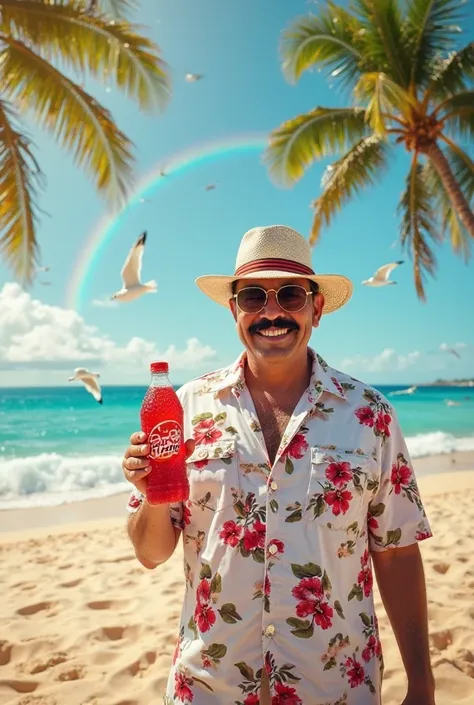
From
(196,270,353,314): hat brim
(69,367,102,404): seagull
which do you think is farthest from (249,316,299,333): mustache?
(69,367,102,404): seagull

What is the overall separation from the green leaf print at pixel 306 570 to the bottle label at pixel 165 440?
0.54 metres

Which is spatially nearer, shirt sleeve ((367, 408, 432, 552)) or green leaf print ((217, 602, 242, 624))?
green leaf print ((217, 602, 242, 624))

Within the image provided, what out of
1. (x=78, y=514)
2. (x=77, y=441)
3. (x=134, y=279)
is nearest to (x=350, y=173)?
(x=134, y=279)

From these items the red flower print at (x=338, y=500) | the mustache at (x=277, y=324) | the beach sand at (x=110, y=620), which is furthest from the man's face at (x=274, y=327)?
the beach sand at (x=110, y=620)

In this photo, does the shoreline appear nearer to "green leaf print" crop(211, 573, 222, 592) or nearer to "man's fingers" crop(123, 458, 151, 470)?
"green leaf print" crop(211, 573, 222, 592)

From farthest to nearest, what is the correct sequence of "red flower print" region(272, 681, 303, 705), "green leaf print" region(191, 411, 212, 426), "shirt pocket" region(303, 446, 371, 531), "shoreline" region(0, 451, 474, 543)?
"shoreline" region(0, 451, 474, 543), "green leaf print" region(191, 411, 212, 426), "shirt pocket" region(303, 446, 371, 531), "red flower print" region(272, 681, 303, 705)

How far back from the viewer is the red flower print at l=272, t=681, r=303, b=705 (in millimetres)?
1538

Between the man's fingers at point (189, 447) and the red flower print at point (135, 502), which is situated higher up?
the man's fingers at point (189, 447)

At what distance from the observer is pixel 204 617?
1.64 metres

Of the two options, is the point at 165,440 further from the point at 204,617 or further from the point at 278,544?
the point at 204,617

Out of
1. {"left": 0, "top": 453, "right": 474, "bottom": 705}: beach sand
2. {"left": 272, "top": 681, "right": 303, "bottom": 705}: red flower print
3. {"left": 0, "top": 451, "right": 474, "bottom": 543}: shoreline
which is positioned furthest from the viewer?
{"left": 0, "top": 451, "right": 474, "bottom": 543}: shoreline

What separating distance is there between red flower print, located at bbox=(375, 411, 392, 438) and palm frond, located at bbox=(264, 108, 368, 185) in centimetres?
957

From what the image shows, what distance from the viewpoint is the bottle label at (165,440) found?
161 cm

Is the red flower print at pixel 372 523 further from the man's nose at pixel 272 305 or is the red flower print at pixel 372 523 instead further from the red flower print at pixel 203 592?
the man's nose at pixel 272 305
